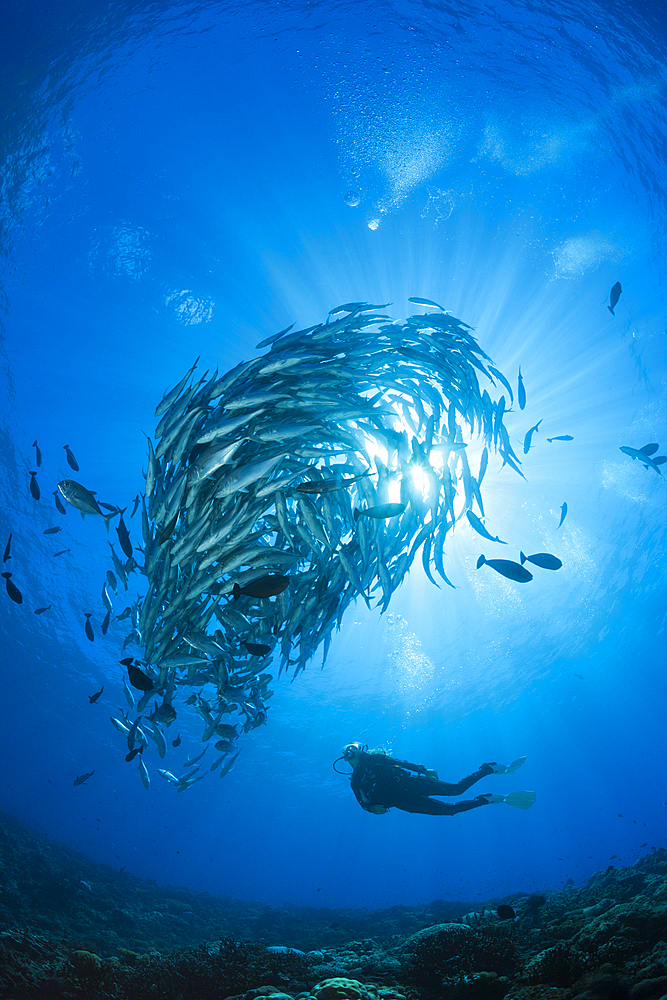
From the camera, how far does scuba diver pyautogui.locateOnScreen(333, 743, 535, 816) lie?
7105 mm

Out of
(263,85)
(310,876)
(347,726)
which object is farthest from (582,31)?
(310,876)

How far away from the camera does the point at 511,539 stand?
20234mm

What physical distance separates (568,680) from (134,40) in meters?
41.9

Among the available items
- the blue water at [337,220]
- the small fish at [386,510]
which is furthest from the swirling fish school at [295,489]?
the blue water at [337,220]

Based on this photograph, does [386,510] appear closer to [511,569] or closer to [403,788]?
[511,569]

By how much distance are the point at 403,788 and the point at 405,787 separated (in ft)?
0.14

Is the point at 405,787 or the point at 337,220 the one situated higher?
the point at 337,220

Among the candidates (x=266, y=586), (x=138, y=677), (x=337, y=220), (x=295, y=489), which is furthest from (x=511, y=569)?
(x=337, y=220)

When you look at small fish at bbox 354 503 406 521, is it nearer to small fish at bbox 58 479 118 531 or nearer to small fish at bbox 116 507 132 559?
small fish at bbox 58 479 118 531

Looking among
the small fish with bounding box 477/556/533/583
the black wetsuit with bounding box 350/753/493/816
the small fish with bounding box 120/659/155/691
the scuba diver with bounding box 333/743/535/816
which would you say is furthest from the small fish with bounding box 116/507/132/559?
the black wetsuit with bounding box 350/753/493/816

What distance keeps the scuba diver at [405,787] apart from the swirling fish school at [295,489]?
132 inches

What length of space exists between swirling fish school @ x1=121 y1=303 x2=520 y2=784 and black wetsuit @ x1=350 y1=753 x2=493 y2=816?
11.0 feet

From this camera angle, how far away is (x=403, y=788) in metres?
7.18

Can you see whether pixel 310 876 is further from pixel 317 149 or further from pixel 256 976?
pixel 317 149
